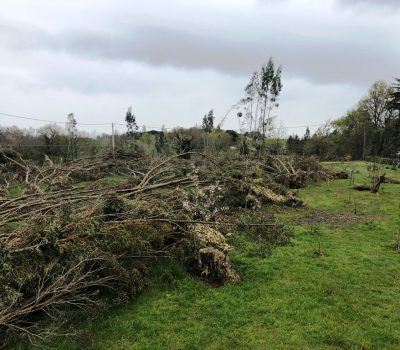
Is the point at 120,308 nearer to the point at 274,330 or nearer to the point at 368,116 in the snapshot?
the point at 274,330

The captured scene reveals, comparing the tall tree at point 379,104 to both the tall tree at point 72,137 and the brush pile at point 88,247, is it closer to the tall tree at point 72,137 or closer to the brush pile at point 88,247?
the tall tree at point 72,137

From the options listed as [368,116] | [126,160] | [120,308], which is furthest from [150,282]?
[368,116]

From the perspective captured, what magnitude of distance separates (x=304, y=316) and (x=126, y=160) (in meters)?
8.38

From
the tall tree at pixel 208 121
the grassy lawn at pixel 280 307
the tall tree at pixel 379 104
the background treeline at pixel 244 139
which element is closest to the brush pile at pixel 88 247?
the grassy lawn at pixel 280 307

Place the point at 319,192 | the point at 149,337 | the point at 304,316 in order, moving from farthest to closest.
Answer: the point at 319,192
the point at 304,316
the point at 149,337

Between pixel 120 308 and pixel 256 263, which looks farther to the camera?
pixel 256 263

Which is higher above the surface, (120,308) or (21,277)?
(21,277)

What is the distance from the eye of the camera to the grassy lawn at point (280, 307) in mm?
5027

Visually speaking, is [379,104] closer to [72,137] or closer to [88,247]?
[72,137]

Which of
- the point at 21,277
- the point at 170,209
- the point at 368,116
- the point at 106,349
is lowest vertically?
the point at 106,349

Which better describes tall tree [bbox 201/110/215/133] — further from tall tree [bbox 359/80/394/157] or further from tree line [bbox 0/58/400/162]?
tall tree [bbox 359/80/394/157]

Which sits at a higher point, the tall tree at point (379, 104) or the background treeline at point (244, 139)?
the tall tree at point (379, 104)

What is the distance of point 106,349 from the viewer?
16.0ft

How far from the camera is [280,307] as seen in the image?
5789 millimetres
